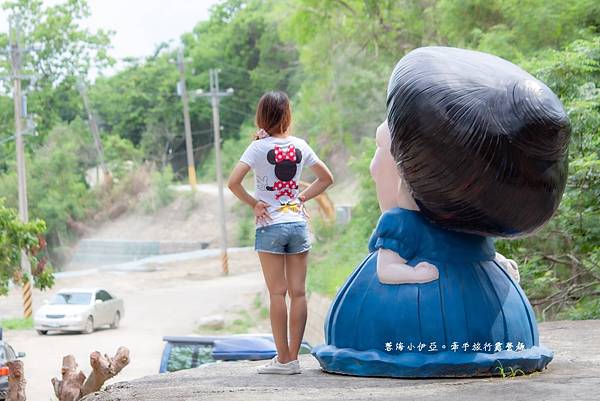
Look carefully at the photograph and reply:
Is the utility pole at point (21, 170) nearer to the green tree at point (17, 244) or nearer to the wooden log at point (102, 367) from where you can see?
the green tree at point (17, 244)

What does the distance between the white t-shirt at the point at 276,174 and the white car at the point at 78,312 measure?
23.7m

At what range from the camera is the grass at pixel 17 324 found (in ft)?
101

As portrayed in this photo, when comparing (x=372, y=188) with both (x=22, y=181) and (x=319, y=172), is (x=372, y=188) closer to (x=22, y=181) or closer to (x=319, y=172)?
(x=22, y=181)

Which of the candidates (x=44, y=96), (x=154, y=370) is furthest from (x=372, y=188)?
(x=44, y=96)

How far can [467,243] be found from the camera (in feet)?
20.1

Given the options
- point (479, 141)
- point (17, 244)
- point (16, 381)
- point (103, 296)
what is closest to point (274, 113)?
point (479, 141)

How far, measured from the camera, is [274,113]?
630cm

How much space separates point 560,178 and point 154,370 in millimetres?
16352

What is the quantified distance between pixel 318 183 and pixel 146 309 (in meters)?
28.0

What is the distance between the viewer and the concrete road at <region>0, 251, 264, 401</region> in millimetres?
22969

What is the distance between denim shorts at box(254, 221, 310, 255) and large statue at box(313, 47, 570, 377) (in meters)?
0.40

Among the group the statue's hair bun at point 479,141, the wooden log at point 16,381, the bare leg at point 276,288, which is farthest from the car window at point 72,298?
the statue's hair bun at point 479,141

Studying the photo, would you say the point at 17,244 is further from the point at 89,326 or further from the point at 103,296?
the point at 103,296

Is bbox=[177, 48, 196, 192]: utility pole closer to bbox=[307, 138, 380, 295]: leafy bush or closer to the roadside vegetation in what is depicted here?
the roadside vegetation
